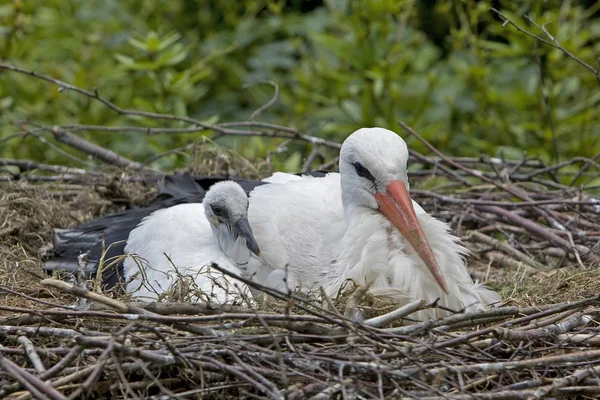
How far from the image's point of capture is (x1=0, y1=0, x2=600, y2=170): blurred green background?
5.43 meters

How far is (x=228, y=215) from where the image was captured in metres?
3.63

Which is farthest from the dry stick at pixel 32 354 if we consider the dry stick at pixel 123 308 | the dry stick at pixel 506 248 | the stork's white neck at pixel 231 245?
the dry stick at pixel 506 248

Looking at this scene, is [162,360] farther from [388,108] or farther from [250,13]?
[250,13]

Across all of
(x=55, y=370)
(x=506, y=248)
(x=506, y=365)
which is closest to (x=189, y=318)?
(x=55, y=370)

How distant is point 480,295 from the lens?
10.9 ft

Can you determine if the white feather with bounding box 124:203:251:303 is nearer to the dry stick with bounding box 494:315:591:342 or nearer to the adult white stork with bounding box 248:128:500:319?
the adult white stork with bounding box 248:128:500:319

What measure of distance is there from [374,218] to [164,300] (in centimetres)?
78

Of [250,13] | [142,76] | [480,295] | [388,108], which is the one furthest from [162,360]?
[250,13]

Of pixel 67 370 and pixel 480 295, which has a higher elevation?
pixel 67 370

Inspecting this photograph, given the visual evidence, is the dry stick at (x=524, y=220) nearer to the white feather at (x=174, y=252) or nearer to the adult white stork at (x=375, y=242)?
the adult white stork at (x=375, y=242)

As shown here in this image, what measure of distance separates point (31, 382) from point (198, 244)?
1.46 metres

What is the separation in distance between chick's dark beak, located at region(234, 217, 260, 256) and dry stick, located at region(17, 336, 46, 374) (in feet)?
3.51

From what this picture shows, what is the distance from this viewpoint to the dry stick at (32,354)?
2465mm

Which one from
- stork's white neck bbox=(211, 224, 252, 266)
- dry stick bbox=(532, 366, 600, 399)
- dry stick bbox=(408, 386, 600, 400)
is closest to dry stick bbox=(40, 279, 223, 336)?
dry stick bbox=(408, 386, 600, 400)
